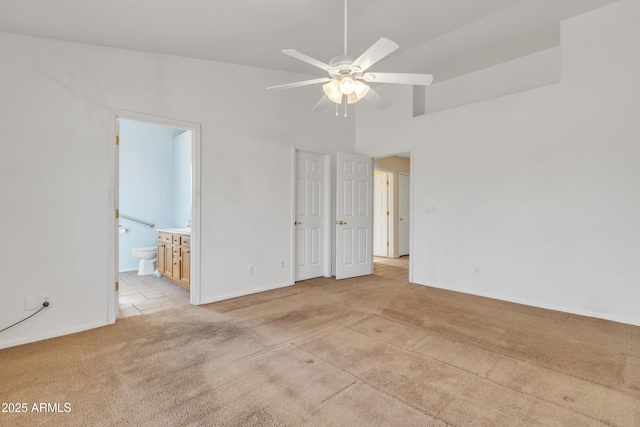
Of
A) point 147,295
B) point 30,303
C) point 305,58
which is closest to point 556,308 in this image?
point 305,58

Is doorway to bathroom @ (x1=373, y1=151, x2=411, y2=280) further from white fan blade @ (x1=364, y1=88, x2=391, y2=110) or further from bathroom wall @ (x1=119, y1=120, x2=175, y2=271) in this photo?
bathroom wall @ (x1=119, y1=120, x2=175, y2=271)

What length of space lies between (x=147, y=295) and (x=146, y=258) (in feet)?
4.49

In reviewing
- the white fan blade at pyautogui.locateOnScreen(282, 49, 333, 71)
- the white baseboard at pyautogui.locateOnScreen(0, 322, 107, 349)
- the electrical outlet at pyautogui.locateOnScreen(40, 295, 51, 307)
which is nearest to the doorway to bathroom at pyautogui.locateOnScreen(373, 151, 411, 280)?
the white fan blade at pyautogui.locateOnScreen(282, 49, 333, 71)

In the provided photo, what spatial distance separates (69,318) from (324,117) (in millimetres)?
4148

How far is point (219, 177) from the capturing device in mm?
3656

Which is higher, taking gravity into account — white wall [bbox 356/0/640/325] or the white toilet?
white wall [bbox 356/0/640/325]

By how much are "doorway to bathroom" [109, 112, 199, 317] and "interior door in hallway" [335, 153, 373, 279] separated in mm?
2352

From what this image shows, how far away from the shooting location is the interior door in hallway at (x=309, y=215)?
465 centimetres

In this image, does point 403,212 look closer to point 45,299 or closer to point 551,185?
point 551,185

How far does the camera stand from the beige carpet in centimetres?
163

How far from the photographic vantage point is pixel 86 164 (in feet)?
9.20

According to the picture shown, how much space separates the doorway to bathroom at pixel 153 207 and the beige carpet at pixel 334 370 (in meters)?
1.42

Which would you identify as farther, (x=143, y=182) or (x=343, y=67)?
(x=143, y=182)

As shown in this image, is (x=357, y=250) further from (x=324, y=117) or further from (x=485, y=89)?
(x=485, y=89)
